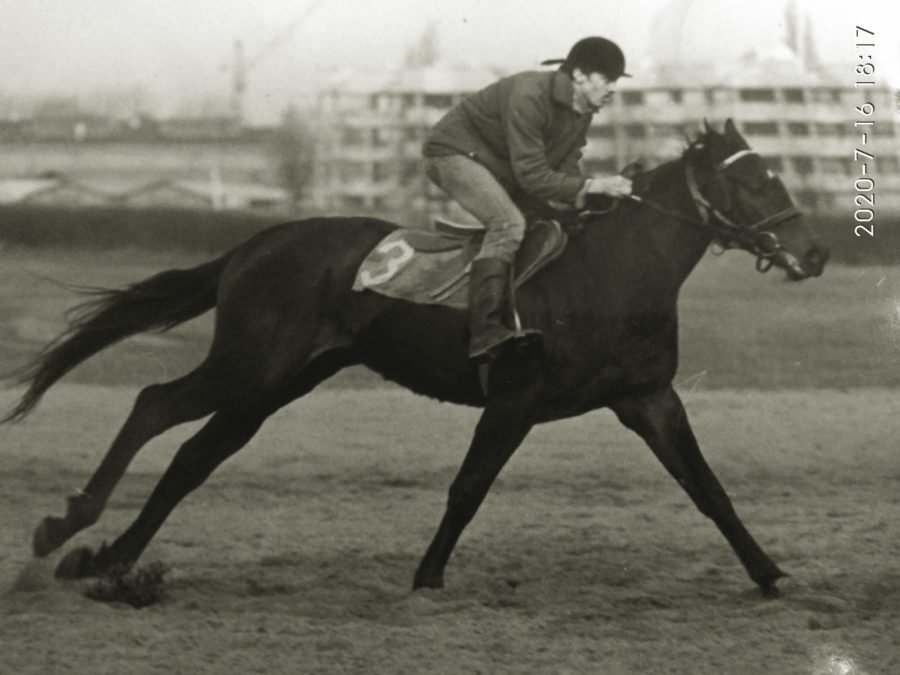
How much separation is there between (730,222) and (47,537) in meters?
2.53

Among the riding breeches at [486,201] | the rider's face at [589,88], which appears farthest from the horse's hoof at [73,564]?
the rider's face at [589,88]

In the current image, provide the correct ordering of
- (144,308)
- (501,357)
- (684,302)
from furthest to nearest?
(684,302) < (144,308) < (501,357)

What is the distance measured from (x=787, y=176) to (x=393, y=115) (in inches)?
66.6

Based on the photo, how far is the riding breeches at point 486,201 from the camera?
437cm

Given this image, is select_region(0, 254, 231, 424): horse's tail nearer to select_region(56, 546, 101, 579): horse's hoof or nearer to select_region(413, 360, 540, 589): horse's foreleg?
select_region(56, 546, 101, 579): horse's hoof

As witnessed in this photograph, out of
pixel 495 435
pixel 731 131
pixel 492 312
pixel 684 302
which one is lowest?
pixel 495 435

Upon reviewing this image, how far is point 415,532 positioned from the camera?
16.9 feet

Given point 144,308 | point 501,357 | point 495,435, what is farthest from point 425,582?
point 144,308

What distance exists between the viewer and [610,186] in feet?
14.5

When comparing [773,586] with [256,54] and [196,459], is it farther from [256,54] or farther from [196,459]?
[256,54]

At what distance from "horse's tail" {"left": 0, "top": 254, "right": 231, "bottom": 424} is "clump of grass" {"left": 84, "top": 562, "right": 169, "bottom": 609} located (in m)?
0.86

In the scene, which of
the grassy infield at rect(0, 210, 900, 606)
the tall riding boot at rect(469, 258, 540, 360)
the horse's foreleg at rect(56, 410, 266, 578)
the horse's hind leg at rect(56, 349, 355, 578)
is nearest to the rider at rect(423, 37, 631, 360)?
the tall riding boot at rect(469, 258, 540, 360)

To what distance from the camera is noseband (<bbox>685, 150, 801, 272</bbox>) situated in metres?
4.45

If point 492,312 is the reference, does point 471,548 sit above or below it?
below
